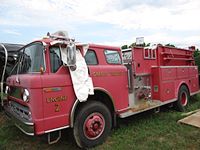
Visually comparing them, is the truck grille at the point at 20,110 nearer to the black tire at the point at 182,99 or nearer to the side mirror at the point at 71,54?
the side mirror at the point at 71,54

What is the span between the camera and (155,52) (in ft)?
Result: 22.2

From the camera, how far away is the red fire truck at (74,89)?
150 inches

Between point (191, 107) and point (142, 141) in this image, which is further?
point (191, 107)

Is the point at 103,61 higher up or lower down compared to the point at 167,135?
higher up

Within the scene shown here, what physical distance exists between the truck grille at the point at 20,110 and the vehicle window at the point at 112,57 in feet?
6.77

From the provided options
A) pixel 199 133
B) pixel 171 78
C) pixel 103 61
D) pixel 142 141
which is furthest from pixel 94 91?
pixel 171 78

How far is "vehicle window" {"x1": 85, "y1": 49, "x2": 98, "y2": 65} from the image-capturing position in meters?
4.68

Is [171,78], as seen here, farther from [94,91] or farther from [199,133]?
[94,91]

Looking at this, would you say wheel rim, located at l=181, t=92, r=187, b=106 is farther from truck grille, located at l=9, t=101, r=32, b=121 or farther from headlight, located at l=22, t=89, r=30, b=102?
headlight, located at l=22, t=89, r=30, b=102

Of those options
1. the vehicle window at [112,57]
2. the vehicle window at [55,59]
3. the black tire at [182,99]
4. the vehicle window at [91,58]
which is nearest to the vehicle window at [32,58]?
Result: the vehicle window at [55,59]

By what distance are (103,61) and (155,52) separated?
244 cm

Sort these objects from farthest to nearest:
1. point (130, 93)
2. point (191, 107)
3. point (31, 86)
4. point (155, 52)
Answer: point (191, 107)
point (155, 52)
point (130, 93)
point (31, 86)

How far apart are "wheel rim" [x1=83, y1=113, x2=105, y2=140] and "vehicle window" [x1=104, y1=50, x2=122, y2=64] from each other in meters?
1.28

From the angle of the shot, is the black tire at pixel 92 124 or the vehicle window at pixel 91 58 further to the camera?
the vehicle window at pixel 91 58
